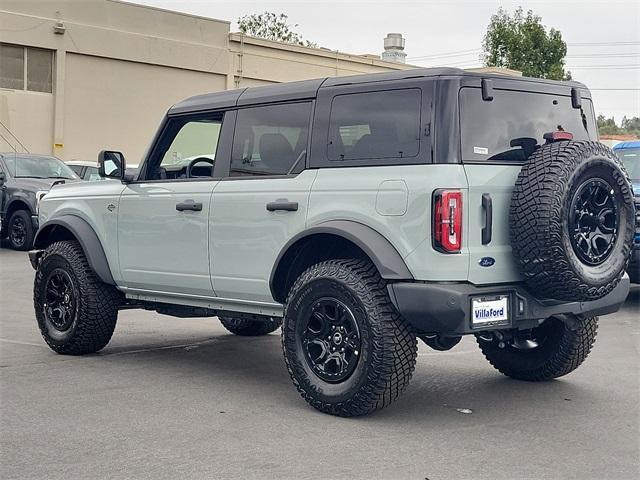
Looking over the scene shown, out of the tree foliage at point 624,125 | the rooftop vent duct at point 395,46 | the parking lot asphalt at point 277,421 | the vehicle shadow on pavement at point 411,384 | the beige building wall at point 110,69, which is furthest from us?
the tree foliage at point 624,125

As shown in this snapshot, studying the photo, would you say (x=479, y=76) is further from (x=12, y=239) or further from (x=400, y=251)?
(x=12, y=239)

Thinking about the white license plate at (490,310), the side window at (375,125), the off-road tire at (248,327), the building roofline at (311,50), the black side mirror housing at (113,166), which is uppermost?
the building roofline at (311,50)

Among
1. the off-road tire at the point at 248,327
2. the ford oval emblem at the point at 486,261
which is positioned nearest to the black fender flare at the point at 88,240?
the off-road tire at the point at 248,327

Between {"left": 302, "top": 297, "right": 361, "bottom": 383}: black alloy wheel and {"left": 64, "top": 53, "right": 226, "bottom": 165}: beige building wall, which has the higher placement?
{"left": 64, "top": 53, "right": 226, "bottom": 165}: beige building wall

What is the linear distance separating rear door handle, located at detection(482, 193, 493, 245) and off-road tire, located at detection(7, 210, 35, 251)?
1322 centimetres

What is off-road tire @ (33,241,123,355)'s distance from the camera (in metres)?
7.71

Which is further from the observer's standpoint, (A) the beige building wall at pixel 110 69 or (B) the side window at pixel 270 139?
(A) the beige building wall at pixel 110 69

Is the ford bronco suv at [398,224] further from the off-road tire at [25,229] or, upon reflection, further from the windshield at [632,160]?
the off-road tire at [25,229]

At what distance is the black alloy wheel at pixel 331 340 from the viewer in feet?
19.1

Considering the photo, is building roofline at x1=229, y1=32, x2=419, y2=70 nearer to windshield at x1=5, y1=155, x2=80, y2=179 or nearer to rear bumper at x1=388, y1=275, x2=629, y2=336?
windshield at x1=5, y1=155, x2=80, y2=179

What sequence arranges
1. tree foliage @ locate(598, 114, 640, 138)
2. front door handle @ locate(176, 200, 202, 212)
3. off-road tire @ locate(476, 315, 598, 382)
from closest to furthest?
off-road tire @ locate(476, 315, 598, 382) < front door handle @ locate(176, 200, 202, 212) < tree foliage @ locate(598, 114, 640, 138)

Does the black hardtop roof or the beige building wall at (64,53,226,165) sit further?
the beige building wall at (64,53,226,165)

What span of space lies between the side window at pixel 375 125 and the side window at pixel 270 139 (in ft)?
0.92

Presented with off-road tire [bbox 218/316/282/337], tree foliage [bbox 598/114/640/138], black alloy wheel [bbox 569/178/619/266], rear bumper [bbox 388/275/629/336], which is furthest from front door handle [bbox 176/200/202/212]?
tree foliage [bbox 598/114/640/138]
